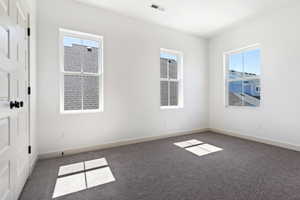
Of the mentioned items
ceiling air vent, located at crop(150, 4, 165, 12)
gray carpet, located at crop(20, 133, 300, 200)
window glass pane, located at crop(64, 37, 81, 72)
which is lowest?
gray carpet, located at crop(20, 133, 300, 200)

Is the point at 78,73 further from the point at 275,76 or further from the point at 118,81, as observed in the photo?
the point at 275,76

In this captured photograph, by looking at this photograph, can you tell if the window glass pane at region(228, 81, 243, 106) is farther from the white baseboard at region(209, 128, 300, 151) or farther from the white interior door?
the white interior door

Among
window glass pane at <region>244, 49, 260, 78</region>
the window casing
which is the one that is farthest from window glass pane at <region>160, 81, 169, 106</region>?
window glass pane at <region>244, 49, 260, 78</region>

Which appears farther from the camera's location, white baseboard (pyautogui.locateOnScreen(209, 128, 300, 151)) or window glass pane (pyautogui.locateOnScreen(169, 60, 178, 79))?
window glass pane (pyautogui.locateOnScreen(169, 60, 178, 79))

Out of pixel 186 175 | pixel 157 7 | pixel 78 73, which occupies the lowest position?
pixel 186 175

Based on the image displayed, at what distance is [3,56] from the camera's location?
126cm

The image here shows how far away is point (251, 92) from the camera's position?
3.93 metres

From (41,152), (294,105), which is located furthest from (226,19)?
(41,152)

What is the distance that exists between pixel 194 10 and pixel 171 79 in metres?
1.75

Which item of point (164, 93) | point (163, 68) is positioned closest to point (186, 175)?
point (164, 93)

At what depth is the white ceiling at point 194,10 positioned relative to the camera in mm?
3049

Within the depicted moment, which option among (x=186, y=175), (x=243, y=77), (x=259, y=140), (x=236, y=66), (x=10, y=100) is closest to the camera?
(x=10, y=100)

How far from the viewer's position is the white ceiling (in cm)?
305

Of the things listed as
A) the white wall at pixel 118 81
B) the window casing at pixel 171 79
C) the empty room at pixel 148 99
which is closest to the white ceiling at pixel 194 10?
the empty room at pixel 148 99
